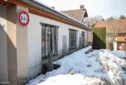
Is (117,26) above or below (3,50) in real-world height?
above

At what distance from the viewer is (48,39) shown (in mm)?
7848

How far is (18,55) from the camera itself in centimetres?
471

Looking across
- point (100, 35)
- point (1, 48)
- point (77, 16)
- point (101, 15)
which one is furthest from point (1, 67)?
point (101, 15)

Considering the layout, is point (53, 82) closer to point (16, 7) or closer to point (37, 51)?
point (37, 51)

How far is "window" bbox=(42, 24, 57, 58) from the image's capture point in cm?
735

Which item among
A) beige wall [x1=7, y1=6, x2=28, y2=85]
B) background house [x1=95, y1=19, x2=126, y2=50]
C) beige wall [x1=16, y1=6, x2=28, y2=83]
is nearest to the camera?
beige wall [x1=7, y1=6, x2=28, y2=85]

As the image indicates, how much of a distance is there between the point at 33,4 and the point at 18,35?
1238mm

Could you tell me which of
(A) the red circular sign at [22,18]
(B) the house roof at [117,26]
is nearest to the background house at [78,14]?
(B) the house roof at [117,26]

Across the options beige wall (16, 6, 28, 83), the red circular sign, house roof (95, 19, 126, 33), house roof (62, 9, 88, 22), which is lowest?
beige wall (16, 6, 28, 83)

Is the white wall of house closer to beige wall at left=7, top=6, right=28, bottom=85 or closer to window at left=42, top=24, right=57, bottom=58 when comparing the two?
window at left=42, top=24, right=57, bottom=58

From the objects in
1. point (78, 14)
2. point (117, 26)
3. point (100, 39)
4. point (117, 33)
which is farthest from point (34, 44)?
point (117, 26)

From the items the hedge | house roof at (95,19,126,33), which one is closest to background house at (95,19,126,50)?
house roof at (95,19,126,33)

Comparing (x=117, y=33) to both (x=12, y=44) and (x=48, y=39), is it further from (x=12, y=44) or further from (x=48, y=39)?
(x=12, y=44)

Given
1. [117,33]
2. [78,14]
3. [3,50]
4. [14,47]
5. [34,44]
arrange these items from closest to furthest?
[14,47] < [3,50] < [34,44] < [78,14] < [117,33]
